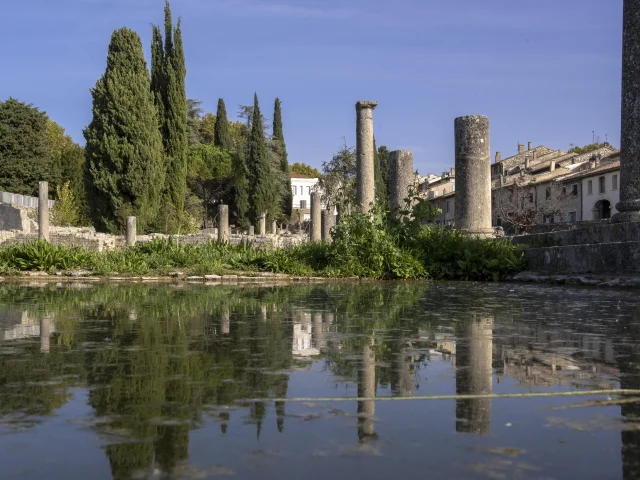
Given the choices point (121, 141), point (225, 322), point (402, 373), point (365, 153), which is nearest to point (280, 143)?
point (121, 141)

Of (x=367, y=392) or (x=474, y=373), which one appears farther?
(x=474, y=373)

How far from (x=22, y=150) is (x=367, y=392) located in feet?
170

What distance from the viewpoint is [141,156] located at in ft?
102

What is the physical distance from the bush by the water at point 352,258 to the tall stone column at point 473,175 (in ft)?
5.10

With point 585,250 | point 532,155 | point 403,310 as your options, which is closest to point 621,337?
point 403,310

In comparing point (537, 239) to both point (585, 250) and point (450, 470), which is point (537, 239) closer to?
point (585, 250)

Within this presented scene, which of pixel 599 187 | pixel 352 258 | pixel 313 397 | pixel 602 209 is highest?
pixel 599 187

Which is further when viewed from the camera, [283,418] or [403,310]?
[403,310]

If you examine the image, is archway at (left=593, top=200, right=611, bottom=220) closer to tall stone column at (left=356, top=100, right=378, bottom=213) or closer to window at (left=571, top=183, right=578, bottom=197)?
window at (left=571, top=183, right=578, bottom=197)

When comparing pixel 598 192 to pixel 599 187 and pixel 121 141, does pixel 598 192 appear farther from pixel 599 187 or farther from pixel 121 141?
pixel 121 141

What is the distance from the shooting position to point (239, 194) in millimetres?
52125

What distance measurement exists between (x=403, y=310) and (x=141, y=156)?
86.3 ft

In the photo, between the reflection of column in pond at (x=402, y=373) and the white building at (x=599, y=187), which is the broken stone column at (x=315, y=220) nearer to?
the reflection of column in pond at (x=402, y=373)

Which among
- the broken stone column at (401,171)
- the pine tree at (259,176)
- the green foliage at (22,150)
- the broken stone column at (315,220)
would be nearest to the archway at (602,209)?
the pine tree at (259,176)
